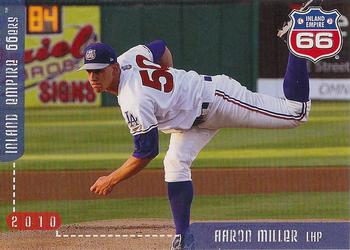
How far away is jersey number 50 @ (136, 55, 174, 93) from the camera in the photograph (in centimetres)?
518

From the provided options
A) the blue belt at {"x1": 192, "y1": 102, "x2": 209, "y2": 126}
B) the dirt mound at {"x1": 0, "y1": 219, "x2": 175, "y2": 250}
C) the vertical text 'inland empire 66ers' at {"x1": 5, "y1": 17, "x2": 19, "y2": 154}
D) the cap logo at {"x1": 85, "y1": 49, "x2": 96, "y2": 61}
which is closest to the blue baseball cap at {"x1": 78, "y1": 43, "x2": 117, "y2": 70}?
the cap logo at {"x1": 85, "y1": 49, "x2": 96, "y2": 61}

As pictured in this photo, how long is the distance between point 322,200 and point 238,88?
3.46m

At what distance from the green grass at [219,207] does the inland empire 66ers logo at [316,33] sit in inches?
66.3

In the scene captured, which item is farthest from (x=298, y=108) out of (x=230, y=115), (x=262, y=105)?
(x=230, y=115)

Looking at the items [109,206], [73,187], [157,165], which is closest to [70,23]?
[157,165]

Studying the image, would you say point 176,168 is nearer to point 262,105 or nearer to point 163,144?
point 262,105

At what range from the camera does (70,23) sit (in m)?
17.7

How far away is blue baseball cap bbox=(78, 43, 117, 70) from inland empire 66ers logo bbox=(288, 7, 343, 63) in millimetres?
1484

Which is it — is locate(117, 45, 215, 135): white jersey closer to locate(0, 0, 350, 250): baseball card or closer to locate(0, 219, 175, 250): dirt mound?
locate(0, 0, 350, 250): baseball card

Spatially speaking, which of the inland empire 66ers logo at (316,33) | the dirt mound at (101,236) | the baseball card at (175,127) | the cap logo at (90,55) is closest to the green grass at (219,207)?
the baseball card at (175,127)

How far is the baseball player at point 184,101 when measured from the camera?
5113 millimetres

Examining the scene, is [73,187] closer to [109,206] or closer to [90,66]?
[109,206]

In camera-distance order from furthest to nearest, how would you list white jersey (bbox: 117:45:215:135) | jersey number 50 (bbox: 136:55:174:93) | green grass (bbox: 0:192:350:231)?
green grass (bbox: 0:192:350:231), jersey number 50 (bbox: 136:55:174:93), white jersey (bbox: 117:45:215:135)

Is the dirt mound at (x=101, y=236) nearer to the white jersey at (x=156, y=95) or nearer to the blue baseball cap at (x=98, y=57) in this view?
the white jersey at (x=156, y=95)
